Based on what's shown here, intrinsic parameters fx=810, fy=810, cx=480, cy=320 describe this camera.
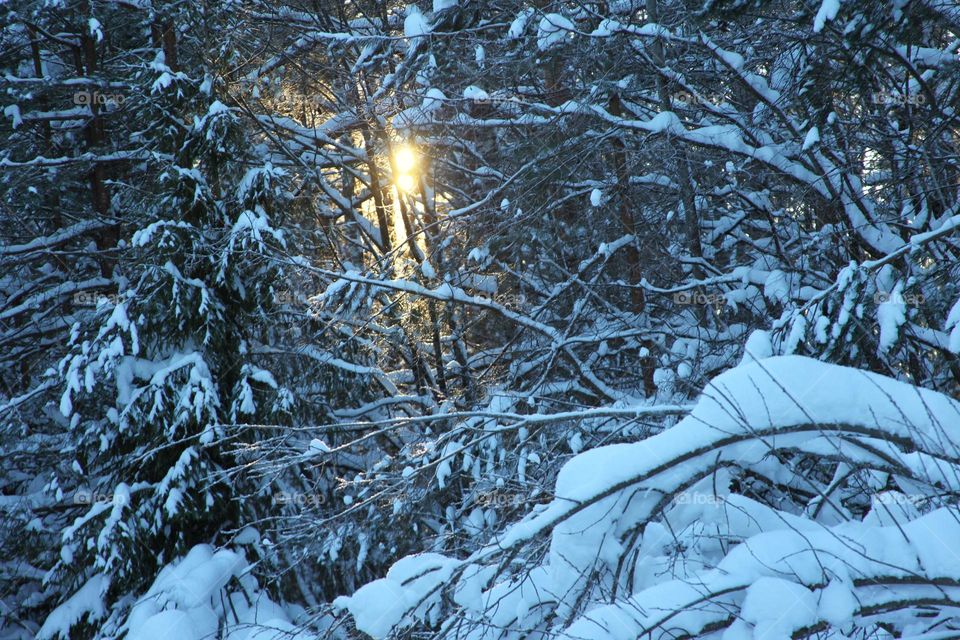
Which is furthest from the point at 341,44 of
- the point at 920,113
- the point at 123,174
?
the point at 920,113

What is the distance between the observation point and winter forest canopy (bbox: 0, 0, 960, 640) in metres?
2.70

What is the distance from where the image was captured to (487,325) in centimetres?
1161

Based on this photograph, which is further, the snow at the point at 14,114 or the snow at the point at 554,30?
the snow at the point at 14,114

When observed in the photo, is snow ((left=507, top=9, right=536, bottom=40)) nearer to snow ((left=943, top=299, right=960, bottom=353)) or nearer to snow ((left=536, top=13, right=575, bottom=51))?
snow ((left=536, top=13, right=575, bottom=51))

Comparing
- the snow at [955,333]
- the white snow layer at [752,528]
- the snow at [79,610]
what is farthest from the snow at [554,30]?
the snow at [79,610]

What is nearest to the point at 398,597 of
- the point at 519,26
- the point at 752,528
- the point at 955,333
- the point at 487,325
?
the point at 752,528

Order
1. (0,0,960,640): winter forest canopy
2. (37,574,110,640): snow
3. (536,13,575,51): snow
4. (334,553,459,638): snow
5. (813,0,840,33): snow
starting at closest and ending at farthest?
(0,0,960,640): winter forest canopy < (334,553,459,638): snow < (813,0,840,33): snow < (536,13,575,51): snow < (37,574,110,640): snow

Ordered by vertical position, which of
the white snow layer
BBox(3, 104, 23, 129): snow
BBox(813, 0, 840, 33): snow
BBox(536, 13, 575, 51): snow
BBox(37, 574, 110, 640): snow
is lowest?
BBox(37, 574, 110, 640): snow

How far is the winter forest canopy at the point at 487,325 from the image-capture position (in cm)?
270

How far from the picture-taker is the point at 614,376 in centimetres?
944

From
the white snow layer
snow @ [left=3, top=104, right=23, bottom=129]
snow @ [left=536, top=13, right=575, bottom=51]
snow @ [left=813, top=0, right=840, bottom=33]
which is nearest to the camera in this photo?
the white snow layer

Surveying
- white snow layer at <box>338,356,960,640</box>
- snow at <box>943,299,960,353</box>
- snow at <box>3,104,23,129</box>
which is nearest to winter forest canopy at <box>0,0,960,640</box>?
white snow layer at <box>338,356,960,640</box>

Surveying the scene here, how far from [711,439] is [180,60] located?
375 inches

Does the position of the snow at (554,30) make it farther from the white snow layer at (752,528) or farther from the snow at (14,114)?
the snow at (14,114)
